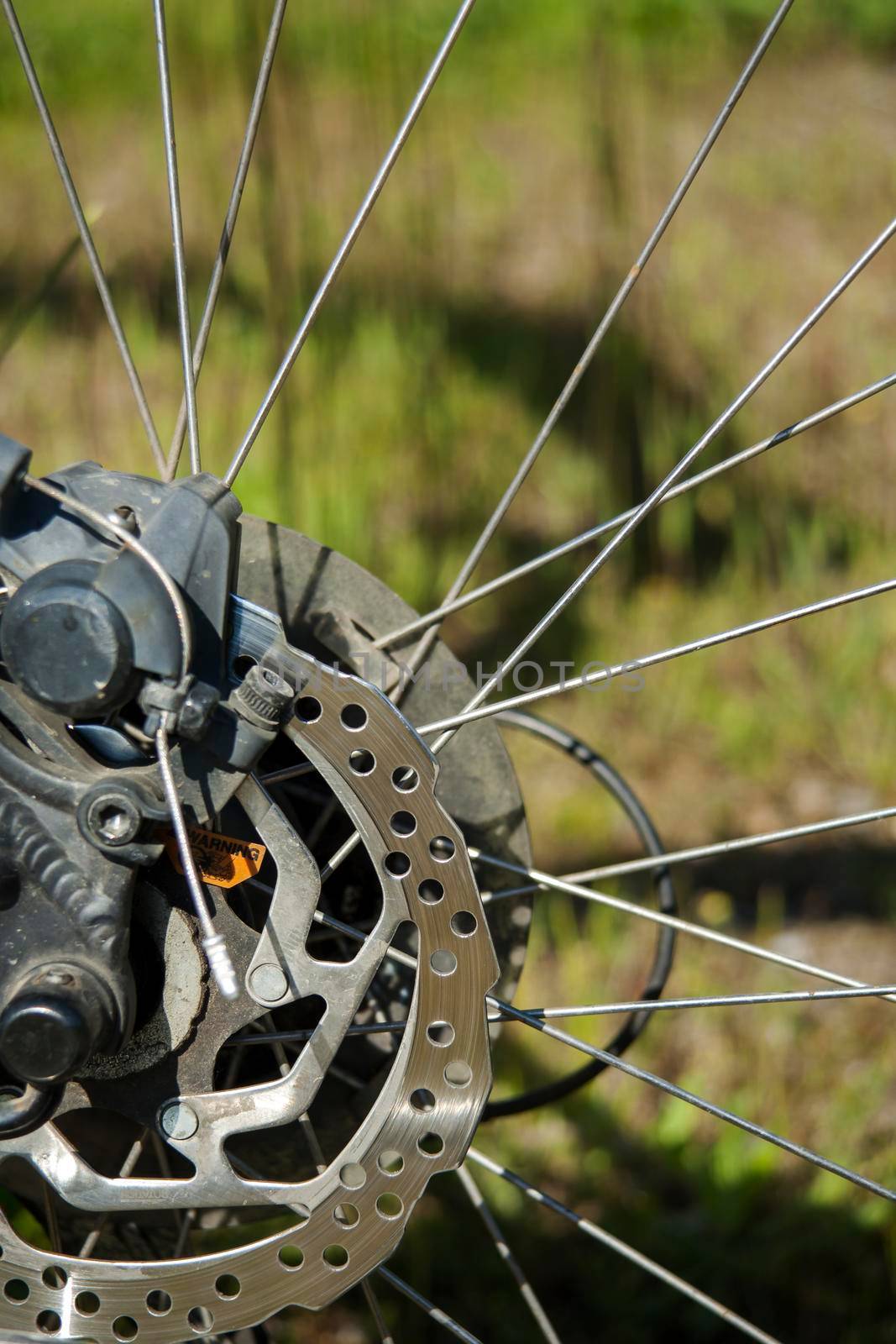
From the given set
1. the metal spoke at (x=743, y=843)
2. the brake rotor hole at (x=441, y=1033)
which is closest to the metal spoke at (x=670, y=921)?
→ the metal spoke at (x=743, y=843)

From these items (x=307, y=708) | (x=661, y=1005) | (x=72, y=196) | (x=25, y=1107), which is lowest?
(x=25, y=1107)

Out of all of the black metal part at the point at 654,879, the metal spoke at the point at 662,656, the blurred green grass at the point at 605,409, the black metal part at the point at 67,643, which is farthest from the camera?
the blurred green grass at the point at 605,409

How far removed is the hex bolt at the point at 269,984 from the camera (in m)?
0.64

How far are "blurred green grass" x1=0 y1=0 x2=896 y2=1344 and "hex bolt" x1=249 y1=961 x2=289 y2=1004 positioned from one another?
66cm

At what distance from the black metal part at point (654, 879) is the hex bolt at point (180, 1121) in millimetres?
290

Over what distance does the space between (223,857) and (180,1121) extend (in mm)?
138

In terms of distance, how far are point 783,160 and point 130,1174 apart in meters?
2.81

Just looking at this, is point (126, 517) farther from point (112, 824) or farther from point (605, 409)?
point (605, 409)

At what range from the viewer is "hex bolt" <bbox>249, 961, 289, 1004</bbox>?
2.11 feet

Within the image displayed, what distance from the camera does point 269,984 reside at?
0.64 m

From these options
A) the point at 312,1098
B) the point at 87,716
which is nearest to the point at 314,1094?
the point at 312,1098

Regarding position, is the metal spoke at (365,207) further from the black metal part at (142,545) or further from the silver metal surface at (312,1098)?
the silver metal surface at (312,1098)

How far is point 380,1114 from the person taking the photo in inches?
25.5

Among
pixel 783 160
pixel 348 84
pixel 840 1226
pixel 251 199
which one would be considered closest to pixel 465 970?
pixel 840 1226
